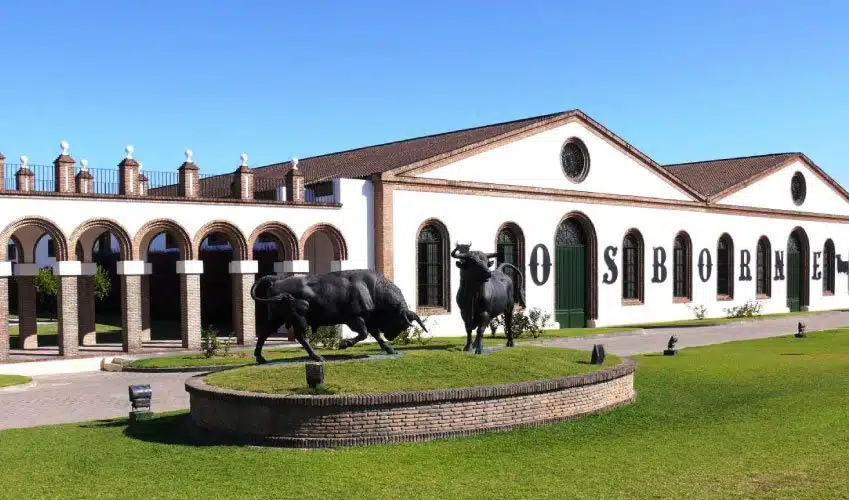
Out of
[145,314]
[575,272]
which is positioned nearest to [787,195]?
[575,272]

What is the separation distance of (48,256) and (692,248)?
34666 millimetres

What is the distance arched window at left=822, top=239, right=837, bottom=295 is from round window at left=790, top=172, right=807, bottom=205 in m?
4.21

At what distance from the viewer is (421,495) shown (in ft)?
30.3

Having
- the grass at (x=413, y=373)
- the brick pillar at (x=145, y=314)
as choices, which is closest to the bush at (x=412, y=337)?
the brick pillar at (x=145, y=314)

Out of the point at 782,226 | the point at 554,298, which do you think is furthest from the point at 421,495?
the point at 782,226

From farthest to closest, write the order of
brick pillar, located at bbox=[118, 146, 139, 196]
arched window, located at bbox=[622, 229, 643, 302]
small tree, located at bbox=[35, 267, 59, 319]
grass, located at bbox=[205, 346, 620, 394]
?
1. small tree, located at bbox=[35, 267, 59, 319]
2. arched window, located at bbox=[622, 229, 643, 302]
3. brick pillar, located at bbox=[118, 146, 139, 196]
4. grass, located at bbox=[205, 346, 620, 394]

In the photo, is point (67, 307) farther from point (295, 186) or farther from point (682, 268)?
point (682, 268)

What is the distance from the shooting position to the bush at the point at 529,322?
2945 cm

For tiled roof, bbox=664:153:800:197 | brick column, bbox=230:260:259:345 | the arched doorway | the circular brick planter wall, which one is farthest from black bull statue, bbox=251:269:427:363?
the arched doorway

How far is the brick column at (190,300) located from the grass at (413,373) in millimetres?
12430

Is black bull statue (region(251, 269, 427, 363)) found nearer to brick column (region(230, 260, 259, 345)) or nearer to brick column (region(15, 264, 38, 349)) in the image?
brick column (region(230, 260, 259, 345))

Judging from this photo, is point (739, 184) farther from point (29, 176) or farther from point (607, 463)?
point (607, 463)

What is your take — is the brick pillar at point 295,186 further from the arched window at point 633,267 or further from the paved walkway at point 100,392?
the arched window at point 633,267

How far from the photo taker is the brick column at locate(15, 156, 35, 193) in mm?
23688
